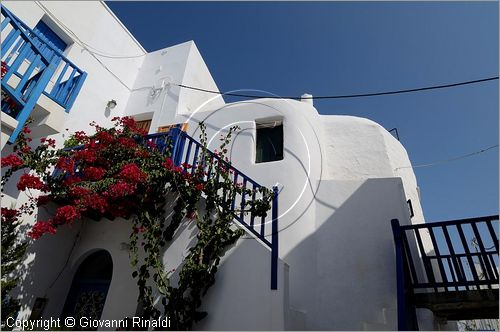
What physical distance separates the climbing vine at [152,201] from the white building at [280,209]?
9.8 inches

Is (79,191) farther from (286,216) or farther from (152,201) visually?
(286,216)

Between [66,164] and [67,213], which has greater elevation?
[66,164]

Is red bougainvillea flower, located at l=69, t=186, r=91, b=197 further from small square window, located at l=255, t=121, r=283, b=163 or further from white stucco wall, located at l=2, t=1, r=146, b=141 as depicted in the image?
small square window, located at l=255, t=121, r=283, b=163

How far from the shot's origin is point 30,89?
443 centimetres

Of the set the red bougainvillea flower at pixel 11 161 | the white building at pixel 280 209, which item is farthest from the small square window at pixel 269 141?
the red bougainvillea flower at pixel 11 161

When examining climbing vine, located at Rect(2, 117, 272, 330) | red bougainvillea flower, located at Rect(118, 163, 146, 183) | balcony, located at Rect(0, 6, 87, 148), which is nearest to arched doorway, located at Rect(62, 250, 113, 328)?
climbing vine, located at Rect(2, 117, 272, 330)

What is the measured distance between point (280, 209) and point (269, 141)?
183 cm

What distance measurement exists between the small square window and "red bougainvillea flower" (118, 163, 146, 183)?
9.78 feet

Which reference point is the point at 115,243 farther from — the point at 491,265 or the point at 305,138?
the point at 491,265

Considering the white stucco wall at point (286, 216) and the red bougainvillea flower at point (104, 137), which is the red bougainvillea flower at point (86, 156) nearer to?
the red bougainvillea flower at point (104, 137)

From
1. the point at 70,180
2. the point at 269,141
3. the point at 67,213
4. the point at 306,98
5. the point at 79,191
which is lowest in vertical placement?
the point at 67,213

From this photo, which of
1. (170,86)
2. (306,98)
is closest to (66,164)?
(170,86)

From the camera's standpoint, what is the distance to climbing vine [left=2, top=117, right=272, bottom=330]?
389 centimetres

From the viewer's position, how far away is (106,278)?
519 cm
